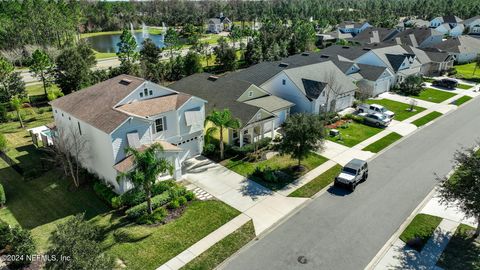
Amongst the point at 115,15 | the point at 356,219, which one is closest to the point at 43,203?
the point at 356,219

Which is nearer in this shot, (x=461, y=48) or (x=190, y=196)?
(x=190, y=196)

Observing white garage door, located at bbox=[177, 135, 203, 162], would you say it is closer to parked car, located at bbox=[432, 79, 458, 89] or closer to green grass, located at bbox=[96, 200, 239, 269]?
green grass, located at bbox=[96, 200, 239, 269]

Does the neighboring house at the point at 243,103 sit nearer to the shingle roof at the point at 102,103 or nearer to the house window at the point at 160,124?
the house window at the point at 160,124

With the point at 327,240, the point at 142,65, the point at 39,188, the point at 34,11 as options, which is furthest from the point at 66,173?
the point at 34,11

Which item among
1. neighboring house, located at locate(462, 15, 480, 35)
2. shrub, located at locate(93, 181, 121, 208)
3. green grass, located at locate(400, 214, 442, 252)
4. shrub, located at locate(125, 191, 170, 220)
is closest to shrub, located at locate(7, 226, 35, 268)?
shrub, located at locate(93, 181, 121, 208)

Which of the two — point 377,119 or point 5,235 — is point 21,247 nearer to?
point 5,235

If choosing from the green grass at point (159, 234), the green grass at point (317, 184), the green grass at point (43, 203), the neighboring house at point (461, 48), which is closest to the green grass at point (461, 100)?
the neighboring house at point (461, 48)
